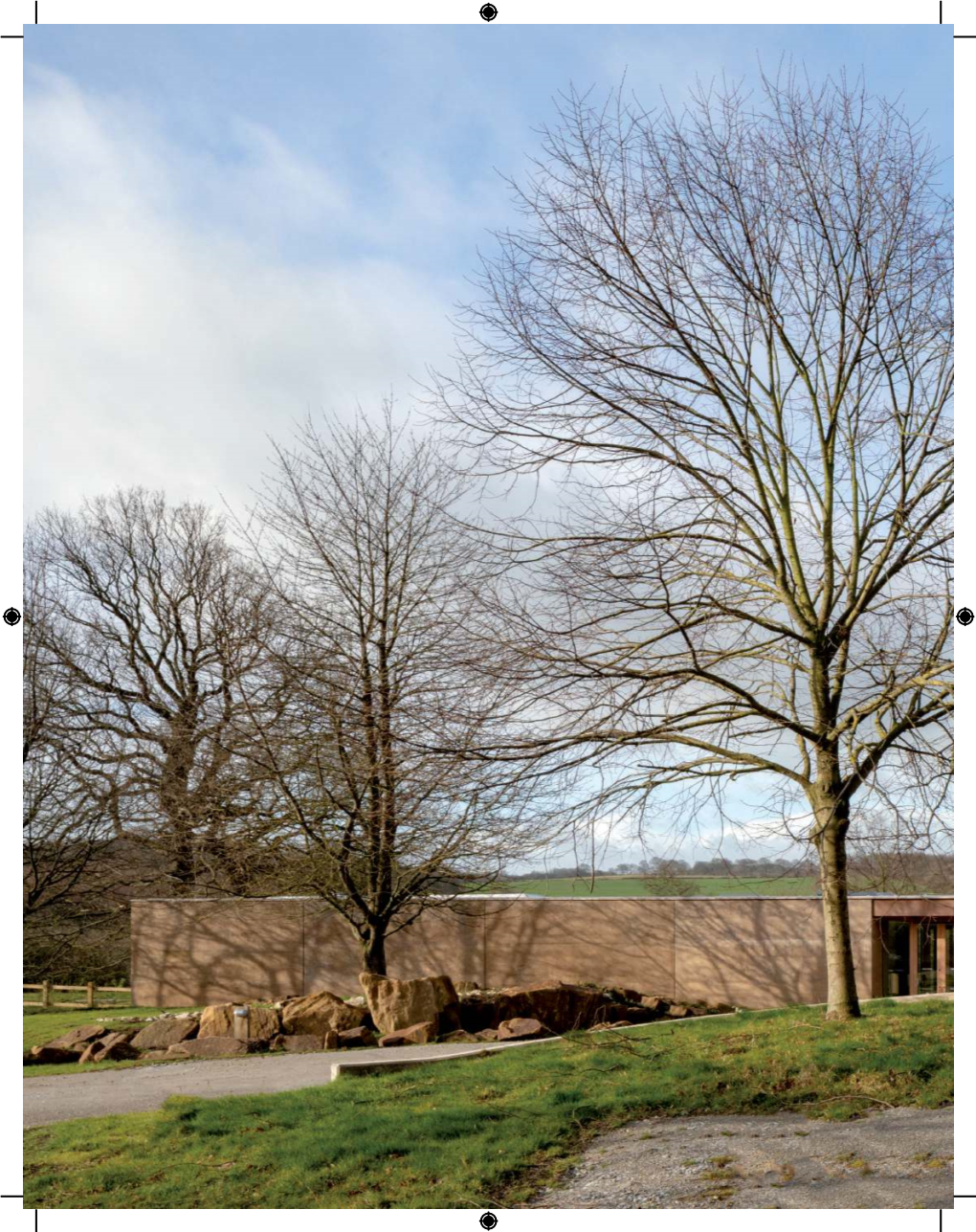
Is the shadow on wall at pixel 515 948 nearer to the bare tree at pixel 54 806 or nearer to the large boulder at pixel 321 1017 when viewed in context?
the bare tree at pixel 54 806

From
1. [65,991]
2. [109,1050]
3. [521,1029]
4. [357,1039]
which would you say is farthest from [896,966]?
[65,991]

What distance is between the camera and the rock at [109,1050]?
11711 mm

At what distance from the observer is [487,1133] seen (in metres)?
6.06

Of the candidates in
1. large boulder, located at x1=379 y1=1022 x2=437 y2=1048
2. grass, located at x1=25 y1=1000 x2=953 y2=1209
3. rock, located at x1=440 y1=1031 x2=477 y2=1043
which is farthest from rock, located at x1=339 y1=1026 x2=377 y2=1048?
grass, located at x1=25 y1=1000 x2=953 y2=1209

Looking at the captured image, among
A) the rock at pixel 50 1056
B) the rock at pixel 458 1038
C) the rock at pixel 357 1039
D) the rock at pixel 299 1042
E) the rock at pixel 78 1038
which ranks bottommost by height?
the rock at pixel 50 1056

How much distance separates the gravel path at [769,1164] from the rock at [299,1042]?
602 centimetres

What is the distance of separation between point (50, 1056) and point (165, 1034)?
3.64 ft

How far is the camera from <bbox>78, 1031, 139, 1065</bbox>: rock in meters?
11.7

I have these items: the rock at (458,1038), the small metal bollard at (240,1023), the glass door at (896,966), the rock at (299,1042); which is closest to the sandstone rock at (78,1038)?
the small metal bollard at (240,1023)

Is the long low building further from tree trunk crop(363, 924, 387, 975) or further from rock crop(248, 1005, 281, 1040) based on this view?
rock crop(248, 1005, 281, 1040)

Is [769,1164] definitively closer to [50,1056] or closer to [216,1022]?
[216,1022]

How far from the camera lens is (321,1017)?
1201 cm
